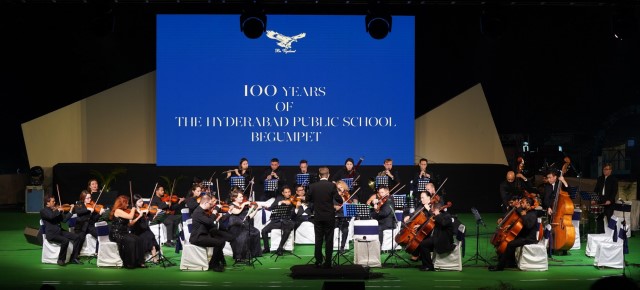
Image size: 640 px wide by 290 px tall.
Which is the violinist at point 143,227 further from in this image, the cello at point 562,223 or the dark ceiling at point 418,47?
the dark ceiling at point 418,47

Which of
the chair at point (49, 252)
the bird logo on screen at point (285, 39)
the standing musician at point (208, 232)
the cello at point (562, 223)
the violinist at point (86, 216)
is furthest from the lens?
the bird logo on screen at point (285, 39)

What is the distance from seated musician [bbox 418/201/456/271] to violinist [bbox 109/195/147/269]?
4478 millimetres

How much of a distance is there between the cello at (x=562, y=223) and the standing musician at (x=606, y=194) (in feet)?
5.93

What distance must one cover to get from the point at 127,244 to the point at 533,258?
6.39 metres

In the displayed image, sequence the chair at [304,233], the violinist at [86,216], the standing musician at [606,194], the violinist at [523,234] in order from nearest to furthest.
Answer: the violinist at [523,234] < the violinist at [86,216] < the standing musician at [606,194] < the chair at [304,233]

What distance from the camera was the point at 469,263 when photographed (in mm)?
13469

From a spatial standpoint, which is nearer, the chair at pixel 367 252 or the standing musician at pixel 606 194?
the chair at pixel 367 252

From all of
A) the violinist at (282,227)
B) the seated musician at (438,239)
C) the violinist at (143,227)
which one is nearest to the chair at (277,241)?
the violinist at (282,227)

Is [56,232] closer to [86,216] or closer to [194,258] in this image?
[86,216]

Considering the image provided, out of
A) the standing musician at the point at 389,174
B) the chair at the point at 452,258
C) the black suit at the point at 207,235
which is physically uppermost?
the standing musician at the point at 389,174

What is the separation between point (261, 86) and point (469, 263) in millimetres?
8207

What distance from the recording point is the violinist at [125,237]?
12953 millimetres

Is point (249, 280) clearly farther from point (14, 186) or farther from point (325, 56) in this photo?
point (14, 186)

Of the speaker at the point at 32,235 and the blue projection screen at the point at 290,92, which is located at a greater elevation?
the blue projection screen at the point at 290,92
